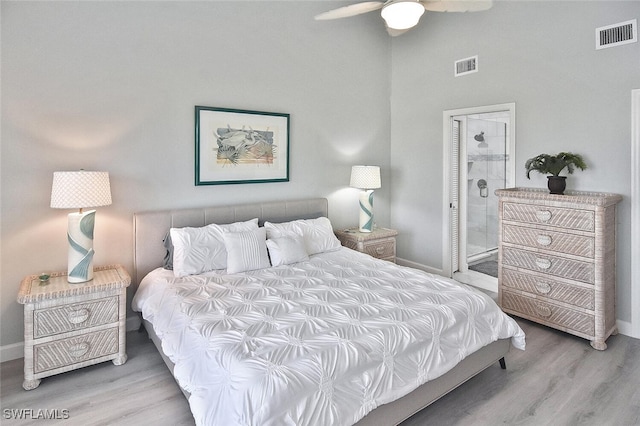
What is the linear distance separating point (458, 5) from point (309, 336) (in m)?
2.31

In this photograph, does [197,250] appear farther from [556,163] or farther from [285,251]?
[556,163]

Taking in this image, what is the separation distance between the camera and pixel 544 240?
333cm

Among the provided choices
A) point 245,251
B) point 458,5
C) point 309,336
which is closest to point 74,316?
point 245,251

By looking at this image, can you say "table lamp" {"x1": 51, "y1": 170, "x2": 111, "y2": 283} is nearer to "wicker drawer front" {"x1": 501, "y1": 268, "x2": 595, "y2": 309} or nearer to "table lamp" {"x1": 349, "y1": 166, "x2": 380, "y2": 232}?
"table lamp" {"x1": 349, "y1": 166, "x2": 380, "y2": 232}

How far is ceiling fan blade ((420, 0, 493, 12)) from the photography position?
98.3 inches

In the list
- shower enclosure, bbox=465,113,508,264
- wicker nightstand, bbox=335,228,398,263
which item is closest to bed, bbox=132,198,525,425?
wicker nightstand, bbox=335,228,398,263

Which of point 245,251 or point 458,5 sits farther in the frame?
point 245,251

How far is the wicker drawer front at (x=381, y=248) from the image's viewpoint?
4407 millimetres

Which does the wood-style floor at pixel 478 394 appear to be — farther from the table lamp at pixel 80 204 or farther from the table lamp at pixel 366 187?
the table lamp at pixel 366 187

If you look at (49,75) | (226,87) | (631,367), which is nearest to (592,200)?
(631,367)

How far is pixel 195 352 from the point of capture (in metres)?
1.96

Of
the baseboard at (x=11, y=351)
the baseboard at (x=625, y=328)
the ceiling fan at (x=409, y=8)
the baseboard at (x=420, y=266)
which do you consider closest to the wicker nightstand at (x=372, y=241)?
the baseboard at (x=420, y=266)

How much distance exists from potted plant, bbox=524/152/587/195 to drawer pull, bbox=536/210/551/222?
265mm

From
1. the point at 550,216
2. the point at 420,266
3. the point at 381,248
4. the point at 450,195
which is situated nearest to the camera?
the point at 550,216
